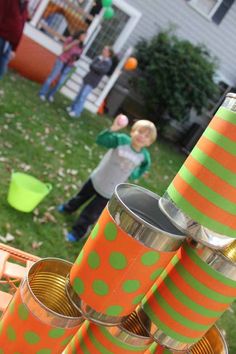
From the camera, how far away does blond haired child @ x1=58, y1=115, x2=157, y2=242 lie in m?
3.60

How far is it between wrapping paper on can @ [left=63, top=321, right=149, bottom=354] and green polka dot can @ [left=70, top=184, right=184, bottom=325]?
0.09 m

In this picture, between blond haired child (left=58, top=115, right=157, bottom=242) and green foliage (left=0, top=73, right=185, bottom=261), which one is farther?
green foliage (left=0, top=73, right=185, bottom=261)

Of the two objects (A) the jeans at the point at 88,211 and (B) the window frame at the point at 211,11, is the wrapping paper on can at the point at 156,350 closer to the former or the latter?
(A) the jeans at the point at 88,211

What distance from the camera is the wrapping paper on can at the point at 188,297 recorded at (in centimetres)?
119

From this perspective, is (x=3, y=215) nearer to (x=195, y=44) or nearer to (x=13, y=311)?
(x=13, y=311)

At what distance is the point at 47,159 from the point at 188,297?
4540 mm

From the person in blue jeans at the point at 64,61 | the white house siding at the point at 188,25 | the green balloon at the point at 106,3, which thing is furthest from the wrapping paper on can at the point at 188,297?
the white house siding at the point at 188,25

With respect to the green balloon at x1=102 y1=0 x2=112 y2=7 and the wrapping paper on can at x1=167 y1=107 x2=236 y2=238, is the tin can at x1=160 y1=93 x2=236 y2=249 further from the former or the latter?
the green balloon at x1=102 y1=0 x2=112 y2=7

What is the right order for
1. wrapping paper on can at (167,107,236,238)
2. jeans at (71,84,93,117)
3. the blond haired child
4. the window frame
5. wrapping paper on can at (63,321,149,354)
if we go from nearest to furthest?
wrapping paper on can at (167,107,236,238), wrapping paper on can at (63,321,149,354), the blond haired child, jeans at (71,84,93,117), the window frame

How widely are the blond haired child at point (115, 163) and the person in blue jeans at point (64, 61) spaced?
4.42 meters

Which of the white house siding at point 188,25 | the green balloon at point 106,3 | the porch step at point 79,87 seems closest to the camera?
the green balloon at point 106,3

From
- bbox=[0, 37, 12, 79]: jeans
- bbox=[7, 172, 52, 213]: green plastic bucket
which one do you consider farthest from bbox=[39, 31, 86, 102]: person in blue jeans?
bbox=[7, 172, 52, 213]: green plastic bucket

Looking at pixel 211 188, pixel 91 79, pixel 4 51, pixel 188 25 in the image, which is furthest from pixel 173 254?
pixel 188 25

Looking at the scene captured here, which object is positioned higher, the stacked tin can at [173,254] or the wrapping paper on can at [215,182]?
the wrapping paper on can at [215,182]
